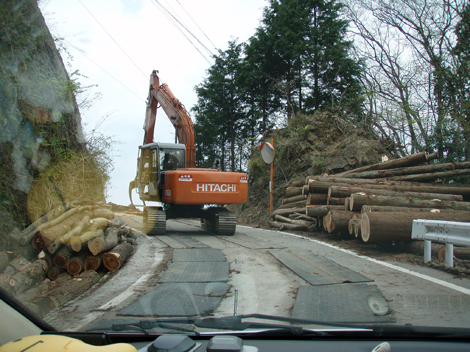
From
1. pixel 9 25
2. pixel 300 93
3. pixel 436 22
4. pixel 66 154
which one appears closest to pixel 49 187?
pixel 66 154

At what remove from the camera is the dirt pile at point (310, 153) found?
17625mm

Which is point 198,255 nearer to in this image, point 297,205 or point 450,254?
point 450,254

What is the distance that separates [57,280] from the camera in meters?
6.25

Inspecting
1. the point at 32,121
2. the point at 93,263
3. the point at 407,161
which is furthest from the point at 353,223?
the point at 32,121

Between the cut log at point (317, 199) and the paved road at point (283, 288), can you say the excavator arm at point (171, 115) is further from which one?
the paved road at point (283, 288)

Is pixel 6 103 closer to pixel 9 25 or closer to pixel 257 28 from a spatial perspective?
pixel 9 25

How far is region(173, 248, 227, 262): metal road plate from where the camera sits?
6834 mm

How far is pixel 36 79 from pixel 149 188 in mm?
4892

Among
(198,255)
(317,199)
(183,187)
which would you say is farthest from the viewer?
(317,199)

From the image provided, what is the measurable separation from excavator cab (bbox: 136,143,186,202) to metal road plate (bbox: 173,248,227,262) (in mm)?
4045

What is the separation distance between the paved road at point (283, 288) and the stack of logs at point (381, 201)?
4.10 ft

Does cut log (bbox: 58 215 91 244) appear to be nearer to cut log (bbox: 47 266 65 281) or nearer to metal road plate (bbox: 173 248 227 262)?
cut log (bbox: 47 266 65 281)

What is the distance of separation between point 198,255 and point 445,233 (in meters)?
4.42

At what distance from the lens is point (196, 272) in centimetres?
577
